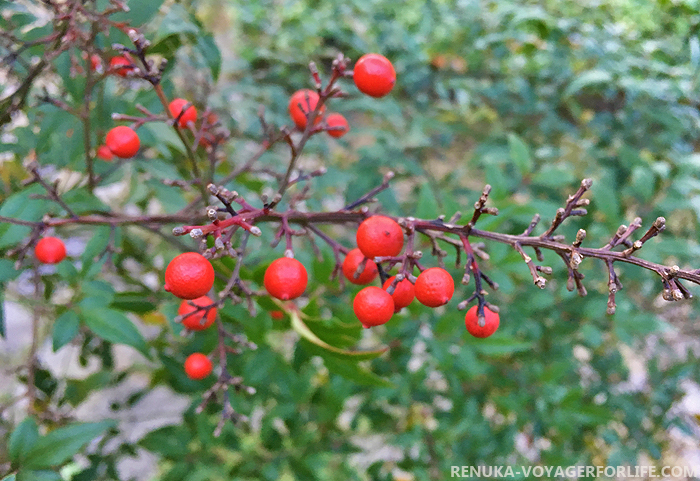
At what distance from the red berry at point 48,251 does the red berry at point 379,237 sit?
0.79 meters

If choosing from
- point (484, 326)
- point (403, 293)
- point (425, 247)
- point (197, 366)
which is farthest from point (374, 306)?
point (425, 247)

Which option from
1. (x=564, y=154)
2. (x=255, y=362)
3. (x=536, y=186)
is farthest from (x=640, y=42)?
(x=255, y=362)

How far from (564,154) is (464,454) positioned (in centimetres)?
135

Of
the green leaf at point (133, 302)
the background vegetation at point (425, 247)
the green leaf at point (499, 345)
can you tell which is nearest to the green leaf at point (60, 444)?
the background vegetation at point (425, 247)

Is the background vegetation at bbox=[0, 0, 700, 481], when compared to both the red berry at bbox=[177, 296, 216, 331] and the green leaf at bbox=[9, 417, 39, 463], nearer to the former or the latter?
the green leaf at bbox=[9, 417, 39, 463]

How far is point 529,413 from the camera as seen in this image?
79.0 inches

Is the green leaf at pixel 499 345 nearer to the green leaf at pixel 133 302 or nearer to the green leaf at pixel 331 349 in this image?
the green leaf at pixel 331 349

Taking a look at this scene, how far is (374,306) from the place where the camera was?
0.83 metres

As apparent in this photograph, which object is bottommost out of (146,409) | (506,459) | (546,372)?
(146,409)

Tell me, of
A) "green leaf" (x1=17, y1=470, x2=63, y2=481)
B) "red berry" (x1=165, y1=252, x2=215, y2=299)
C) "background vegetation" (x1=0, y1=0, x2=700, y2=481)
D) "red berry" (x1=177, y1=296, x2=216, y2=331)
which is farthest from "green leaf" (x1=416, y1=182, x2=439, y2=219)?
"green leaf" (x1=17, y1=470, x2=63, y2=481)

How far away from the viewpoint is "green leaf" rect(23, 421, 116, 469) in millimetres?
1087

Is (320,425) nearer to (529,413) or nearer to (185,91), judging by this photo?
(529,413)

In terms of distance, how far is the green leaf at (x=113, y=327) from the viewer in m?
1.12

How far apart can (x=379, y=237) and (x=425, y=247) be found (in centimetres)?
79
